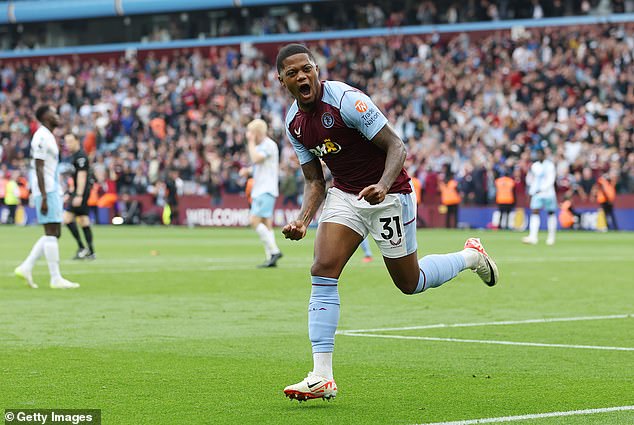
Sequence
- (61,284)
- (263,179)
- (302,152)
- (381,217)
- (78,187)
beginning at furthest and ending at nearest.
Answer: (78,187)
(263,179)
(61,284)
(302,152)
(381,217)

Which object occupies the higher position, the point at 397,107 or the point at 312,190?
the point at 312,190

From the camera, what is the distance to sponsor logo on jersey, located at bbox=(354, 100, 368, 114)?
7.42m

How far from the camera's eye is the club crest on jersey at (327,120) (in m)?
7.54

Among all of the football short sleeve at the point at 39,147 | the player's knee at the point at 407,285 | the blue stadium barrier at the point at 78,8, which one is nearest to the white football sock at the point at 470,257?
the player's knee at the point at 407,285

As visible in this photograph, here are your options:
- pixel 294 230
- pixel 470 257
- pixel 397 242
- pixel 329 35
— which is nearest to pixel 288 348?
pixel 470 257

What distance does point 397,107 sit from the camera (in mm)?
42875

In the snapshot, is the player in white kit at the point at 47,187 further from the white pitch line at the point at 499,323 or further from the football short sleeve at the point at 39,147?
the white pitch line at the point at 499,323

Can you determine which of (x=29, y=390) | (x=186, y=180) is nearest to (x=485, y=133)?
(x=186, y=180)

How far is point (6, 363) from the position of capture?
882 cm

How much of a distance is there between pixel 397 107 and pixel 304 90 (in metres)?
35.7

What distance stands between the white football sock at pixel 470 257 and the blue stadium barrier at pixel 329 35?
118ft

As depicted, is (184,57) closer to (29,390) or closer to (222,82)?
(222,82)

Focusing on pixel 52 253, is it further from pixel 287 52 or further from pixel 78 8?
pixel 78 8

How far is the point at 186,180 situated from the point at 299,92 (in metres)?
38.7
